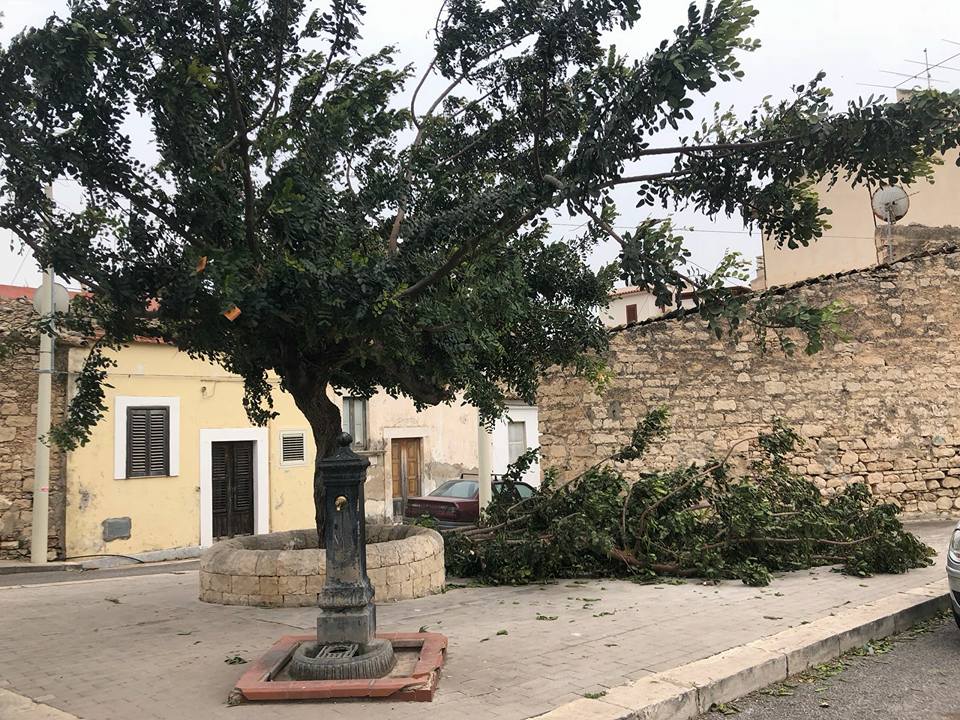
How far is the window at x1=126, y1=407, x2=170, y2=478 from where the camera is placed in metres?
15.8

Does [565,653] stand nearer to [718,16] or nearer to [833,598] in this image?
[833,598]

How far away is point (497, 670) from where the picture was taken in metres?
4.80

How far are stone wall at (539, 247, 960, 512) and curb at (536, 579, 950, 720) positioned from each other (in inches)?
214

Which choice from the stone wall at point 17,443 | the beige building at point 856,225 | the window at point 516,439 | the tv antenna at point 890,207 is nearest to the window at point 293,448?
the stone wall at point 17,443

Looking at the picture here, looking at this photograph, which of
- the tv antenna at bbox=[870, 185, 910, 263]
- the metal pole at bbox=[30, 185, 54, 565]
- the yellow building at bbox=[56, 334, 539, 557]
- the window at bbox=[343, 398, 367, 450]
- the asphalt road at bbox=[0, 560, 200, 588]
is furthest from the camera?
the window at bbox=[343, 398, 367, 450]

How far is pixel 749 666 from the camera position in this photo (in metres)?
4.79

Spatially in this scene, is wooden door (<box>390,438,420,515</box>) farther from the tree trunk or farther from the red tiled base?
the red tiled base

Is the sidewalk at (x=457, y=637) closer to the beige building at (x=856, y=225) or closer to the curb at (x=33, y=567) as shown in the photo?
the curb at (x=33, y=567)

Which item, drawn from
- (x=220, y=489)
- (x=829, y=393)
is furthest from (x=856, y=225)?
(x=220, y=489)

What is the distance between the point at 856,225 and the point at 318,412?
1546cm

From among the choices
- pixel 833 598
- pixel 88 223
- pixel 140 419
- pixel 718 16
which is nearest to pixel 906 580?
pixel 833 598

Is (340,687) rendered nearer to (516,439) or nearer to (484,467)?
(484,467)

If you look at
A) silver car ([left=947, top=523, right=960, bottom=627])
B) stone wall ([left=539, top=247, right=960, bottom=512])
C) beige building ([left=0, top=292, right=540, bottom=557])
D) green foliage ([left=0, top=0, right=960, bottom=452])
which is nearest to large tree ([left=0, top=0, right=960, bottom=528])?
green foliage ([left=0, top=0, right=960, bottom=452])

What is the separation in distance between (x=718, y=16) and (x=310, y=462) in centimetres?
1583
